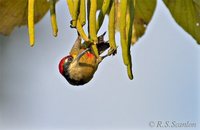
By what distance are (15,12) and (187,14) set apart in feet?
1.05

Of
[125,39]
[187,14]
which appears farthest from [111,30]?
[187,14]

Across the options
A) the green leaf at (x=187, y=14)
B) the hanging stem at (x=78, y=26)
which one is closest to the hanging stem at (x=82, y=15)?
the hanging stem at (x=78, y=26)

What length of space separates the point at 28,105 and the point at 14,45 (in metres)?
0.55

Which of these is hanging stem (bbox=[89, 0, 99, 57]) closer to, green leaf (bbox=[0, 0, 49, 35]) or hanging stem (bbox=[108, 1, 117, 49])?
hanging stem (bbox=[108, 1, 117, 49])

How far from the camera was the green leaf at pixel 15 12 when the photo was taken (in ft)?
3.93

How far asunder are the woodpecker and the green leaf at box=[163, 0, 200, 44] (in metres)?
0.19

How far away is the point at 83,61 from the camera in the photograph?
3.37 feet

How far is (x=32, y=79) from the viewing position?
12.3ft

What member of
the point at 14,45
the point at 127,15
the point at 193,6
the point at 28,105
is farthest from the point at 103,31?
the point at 14,45

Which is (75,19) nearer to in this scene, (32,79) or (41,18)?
(41,18)

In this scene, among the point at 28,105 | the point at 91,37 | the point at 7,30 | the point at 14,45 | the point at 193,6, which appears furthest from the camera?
the point at 14,45

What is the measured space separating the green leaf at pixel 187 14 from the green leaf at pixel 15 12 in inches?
9.0

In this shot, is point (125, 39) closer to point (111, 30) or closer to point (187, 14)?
point (111, 30)

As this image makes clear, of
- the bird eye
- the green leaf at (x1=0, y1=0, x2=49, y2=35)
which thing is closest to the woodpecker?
the bird eye
